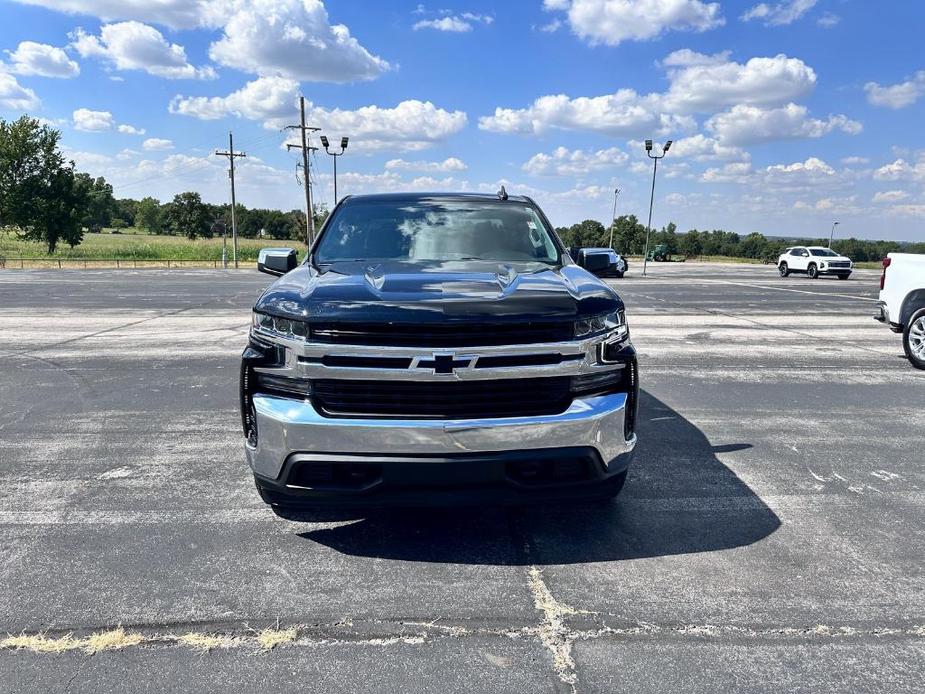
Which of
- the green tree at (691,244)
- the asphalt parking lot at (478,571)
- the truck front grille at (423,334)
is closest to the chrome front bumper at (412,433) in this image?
the truck front grille at (423,334)

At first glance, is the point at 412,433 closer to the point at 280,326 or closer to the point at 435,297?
the point at 435,297

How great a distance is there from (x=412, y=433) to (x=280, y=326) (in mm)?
824

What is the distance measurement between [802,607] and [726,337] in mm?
8860

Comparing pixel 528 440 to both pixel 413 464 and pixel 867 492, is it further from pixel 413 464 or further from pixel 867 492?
pixel 867 492

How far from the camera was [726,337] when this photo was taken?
11008 mm

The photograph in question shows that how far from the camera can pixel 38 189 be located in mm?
74688

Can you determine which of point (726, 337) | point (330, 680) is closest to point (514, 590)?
point (330, 680)

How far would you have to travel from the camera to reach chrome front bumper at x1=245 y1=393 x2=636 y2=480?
2.86 metres

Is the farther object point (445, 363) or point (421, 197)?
point (421, 197)

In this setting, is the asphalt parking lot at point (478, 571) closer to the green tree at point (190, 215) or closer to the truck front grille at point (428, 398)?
the truck front grille at point (428, 398)

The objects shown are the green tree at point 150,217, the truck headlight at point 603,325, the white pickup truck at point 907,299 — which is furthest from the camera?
the green tree at point 150,217

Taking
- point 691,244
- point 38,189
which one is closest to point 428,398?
point 38,189

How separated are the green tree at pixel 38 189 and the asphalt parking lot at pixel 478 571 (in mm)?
83297

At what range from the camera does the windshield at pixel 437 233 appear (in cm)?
425
